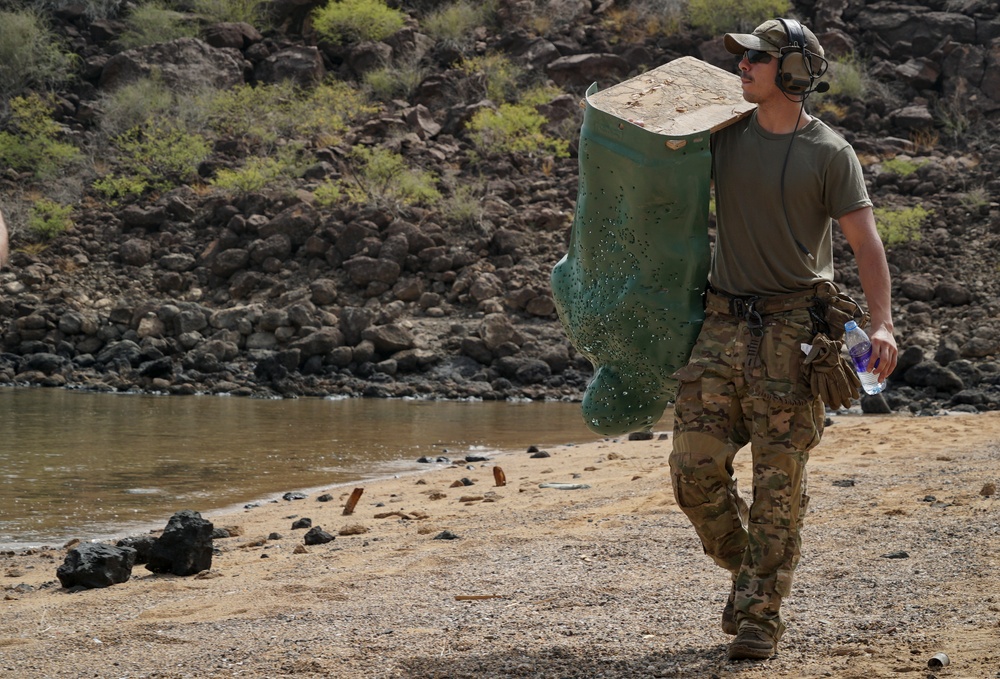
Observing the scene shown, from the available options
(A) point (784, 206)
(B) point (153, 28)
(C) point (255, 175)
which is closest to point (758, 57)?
(A) point (784, 206)

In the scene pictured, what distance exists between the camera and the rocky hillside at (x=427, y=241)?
73.6 ft

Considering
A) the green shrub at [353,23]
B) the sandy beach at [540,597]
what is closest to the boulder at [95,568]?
the sandy beach at [540,597]

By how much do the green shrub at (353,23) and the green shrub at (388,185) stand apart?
12.1 meters

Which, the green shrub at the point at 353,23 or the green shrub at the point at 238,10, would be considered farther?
the green shrub at the point at 238,10

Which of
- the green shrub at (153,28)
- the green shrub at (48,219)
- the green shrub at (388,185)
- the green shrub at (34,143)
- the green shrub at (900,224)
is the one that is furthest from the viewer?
the green shrub at (153,28)

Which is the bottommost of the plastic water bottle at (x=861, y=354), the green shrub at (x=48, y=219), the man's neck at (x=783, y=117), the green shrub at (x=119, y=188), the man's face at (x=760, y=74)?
the green shrub at (x=48, y=219)

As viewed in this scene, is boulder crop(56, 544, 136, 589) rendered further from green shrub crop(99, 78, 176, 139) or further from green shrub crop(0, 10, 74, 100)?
green shrub crop(0, 10, 74, 100)

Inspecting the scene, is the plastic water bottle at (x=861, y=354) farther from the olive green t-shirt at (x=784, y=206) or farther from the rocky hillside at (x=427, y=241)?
the rocky hillside at (x=427, y=241)

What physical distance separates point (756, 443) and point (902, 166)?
28637 millimetres

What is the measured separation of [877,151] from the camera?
32.1 m

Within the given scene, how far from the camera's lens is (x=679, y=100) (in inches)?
161

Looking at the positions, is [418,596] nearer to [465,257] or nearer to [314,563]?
[314,563]

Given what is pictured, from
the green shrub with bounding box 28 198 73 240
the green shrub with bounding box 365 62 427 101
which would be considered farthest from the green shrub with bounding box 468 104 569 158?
the green shrub with bounding box 28 198 73 240

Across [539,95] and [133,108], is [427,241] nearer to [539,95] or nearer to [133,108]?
[539,95]
